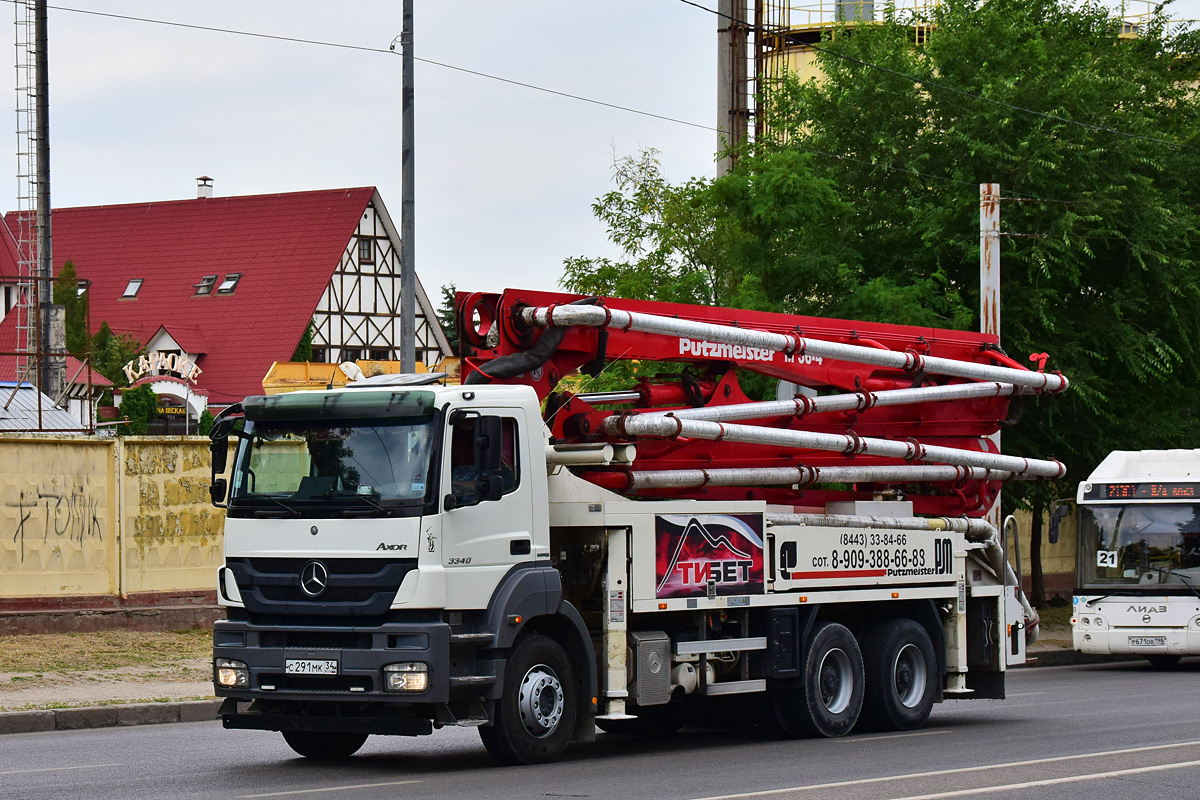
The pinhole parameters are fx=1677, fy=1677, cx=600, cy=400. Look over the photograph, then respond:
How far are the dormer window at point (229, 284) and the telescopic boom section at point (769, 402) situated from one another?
164 ft

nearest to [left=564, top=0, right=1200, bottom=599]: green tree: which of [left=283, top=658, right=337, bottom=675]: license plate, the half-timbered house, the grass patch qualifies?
the grass patch

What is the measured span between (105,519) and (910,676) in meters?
10.4

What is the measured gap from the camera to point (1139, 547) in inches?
923

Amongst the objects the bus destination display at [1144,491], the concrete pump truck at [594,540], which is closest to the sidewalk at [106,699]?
the concrete pump truck at [594,540]

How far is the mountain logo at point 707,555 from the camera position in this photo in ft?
41.3

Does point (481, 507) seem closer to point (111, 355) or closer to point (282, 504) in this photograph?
point (282, 504)

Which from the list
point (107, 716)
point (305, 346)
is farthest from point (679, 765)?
point (305, 346)

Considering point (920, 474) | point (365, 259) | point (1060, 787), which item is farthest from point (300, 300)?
point (1060, 787)

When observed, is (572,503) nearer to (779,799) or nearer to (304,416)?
(304,416)

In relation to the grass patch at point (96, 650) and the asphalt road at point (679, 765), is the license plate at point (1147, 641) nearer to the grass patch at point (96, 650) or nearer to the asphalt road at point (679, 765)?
the asphalt road at point (679, 765)

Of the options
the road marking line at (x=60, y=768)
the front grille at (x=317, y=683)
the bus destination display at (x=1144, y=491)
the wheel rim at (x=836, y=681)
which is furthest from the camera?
the bus destination display at (x=1144, y=491)

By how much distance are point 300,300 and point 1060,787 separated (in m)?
51.2

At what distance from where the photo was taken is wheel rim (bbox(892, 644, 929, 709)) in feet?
49.2

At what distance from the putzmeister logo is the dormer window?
5351 cm
